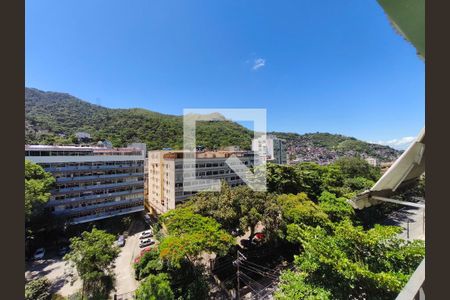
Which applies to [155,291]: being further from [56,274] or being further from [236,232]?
[56,274]

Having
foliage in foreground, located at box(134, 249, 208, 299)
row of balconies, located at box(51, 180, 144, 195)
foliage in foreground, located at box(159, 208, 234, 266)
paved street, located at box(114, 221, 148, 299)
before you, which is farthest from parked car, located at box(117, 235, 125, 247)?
foliage in foreground, located at box(159, 208, 234, 266)

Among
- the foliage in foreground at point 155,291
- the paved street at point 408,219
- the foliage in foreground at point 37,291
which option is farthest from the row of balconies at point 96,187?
the paved street at point 408,219

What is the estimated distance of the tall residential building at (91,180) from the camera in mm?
12469

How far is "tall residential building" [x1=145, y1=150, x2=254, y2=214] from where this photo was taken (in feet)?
46.5

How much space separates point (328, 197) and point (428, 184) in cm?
1053

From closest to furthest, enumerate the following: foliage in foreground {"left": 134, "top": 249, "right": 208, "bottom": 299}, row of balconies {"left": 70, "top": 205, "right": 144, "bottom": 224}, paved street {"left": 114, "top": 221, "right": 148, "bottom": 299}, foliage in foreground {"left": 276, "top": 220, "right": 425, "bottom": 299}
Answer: foliage in foreground {"left": 276, "top": 220, "right": 425, "bottom": 299} < foliage in foreground {"left": 134, "top": 249, "right": 208, "bottom": 299} < paved street {"left": 114, "top": 221, "right": 148, "bottom": 299} < row of balconies {"left": 70, "top": 205, "right": 144, "bottom": 224}

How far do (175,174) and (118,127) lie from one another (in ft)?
78.3

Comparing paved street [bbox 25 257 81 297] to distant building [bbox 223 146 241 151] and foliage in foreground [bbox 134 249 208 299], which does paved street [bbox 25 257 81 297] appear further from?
distant building [bbox 223 146 241 151]

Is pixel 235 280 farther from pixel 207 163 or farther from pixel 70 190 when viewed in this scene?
pixel 70 190

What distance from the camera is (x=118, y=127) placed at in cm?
3244

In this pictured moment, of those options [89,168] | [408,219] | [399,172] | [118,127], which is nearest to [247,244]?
[399,172]

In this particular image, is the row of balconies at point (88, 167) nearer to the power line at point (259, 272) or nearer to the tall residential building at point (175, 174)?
the tall residential building at point (175, 174)

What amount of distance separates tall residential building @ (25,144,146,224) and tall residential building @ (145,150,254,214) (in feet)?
4.63

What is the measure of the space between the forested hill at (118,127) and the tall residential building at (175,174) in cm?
363
